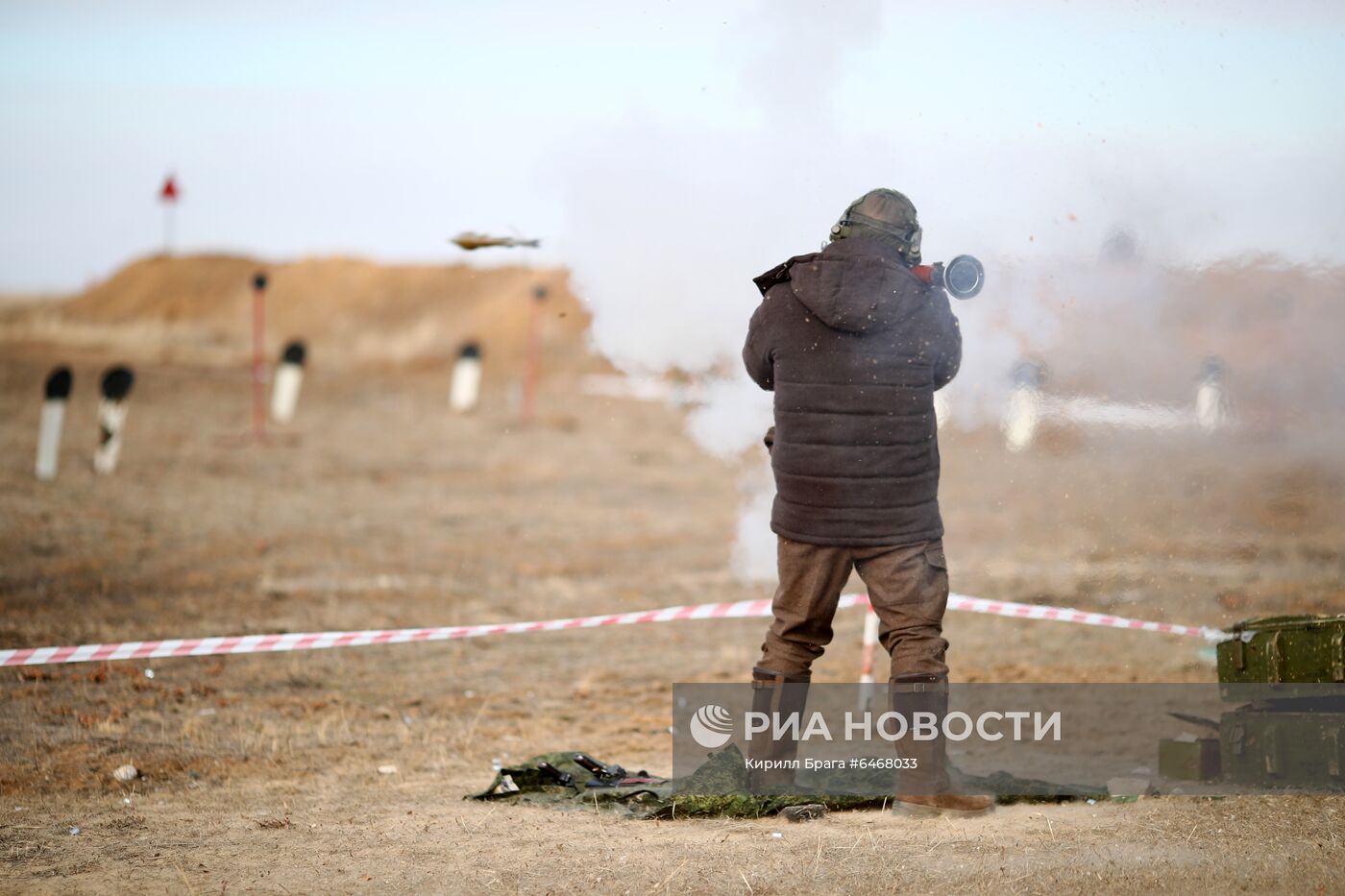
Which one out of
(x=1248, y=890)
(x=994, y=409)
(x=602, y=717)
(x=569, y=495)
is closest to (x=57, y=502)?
(x=569, y=495)

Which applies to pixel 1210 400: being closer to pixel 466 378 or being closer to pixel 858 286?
pixel 858 286

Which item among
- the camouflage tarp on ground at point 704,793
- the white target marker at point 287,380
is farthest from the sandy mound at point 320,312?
the camouflage tarp on ground at point 704,793

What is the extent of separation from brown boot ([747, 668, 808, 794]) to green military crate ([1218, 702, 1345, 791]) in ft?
6.27

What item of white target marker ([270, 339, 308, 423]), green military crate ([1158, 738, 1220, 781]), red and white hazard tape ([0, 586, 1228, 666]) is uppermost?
white target marker ([270, 339, 308, 423])

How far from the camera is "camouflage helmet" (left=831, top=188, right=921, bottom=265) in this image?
212 inches

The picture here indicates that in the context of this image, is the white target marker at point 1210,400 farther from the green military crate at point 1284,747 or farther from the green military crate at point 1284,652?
the green military crate at point 1284,747

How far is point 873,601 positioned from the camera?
213 inches

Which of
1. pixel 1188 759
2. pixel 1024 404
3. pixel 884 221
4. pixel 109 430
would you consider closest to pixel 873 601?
pixel 884 221

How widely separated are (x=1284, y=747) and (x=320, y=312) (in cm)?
5001

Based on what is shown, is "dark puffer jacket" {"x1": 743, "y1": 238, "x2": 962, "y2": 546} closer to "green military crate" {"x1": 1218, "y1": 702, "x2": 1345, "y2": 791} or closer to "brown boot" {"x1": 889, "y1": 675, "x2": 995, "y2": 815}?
"brown boot" {"x1": 889, "y1": 675, "x2": 995, "y2": 815}

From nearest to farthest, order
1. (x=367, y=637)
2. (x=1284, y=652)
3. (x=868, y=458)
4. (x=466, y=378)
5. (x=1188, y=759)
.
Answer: (x=868, y=458) → (x=1284, y=652) → (x=1188, y=759) → (x=367, y=637) → (x=466, y=378)

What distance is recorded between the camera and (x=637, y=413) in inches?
1029

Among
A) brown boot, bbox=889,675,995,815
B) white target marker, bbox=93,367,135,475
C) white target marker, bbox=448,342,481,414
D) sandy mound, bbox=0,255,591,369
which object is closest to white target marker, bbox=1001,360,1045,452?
brown boot, bbox=889,675,995,815

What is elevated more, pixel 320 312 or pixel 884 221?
pixel 320 312
